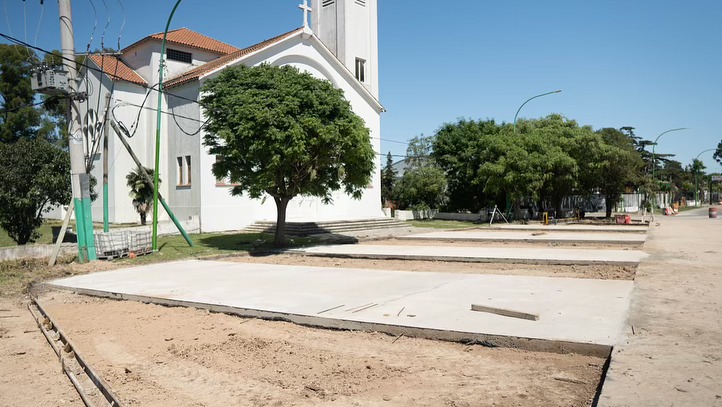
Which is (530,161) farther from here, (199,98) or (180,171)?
(180,171)

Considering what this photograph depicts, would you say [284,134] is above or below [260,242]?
above

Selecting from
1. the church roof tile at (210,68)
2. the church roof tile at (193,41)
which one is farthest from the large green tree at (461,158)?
the church roof tile at (193,41)

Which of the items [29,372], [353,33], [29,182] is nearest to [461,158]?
[353,33]

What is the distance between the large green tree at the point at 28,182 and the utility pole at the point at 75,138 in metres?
4.81

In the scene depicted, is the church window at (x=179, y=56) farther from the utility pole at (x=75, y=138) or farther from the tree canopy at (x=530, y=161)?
the tree canopy at (x=530, y=161)

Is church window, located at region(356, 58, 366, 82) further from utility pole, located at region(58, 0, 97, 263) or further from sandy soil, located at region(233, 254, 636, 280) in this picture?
utility pole, located at region(58, 0, 97, 263)

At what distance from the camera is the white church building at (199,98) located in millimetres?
27562

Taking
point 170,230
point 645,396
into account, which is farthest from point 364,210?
point 645,396

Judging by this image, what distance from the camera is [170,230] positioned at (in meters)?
25.7

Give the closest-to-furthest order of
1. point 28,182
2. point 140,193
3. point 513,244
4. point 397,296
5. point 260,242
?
1. point 397,296
2. point 28,182
3. point 513,244
4. point 260,242
5. point 140,193

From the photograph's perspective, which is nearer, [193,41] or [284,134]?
[284,134]

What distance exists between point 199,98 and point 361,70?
528 inches

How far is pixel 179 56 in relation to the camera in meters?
33.2

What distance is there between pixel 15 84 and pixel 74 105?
138ft
